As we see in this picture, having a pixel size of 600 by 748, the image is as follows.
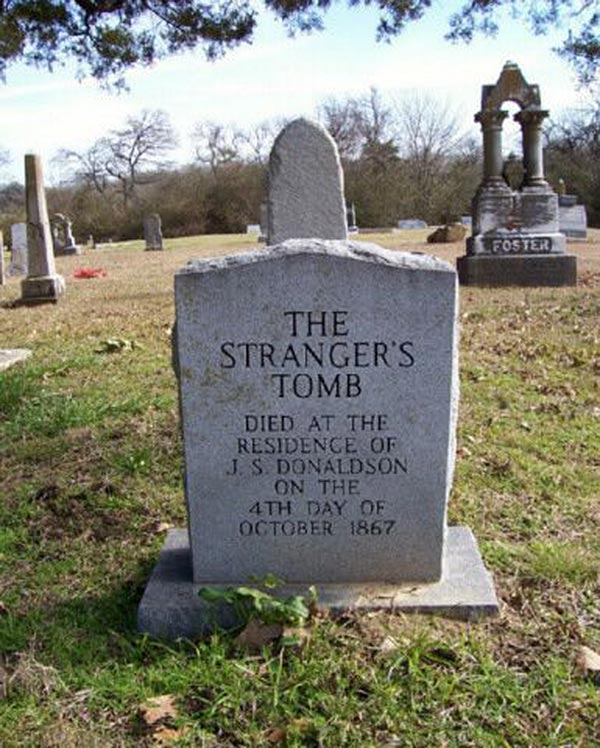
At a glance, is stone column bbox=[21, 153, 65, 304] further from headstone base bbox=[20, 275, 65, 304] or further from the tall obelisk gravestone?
the tall obelisk gravestone

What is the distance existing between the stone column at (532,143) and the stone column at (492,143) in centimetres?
32

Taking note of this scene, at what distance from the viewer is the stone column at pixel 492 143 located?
1324 cm

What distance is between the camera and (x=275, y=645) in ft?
9.23

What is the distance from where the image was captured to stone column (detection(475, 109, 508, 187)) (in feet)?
43.4

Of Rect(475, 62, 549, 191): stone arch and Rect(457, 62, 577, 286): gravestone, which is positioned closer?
Rect(457, 62, 577, 286): gravestone

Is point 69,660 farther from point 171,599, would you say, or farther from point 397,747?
point 397,747

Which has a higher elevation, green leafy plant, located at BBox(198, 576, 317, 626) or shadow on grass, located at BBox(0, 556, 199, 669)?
green leafy plant, located at BBox(198, 576, 317, 626)

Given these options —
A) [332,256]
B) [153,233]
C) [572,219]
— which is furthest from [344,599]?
[153,233]

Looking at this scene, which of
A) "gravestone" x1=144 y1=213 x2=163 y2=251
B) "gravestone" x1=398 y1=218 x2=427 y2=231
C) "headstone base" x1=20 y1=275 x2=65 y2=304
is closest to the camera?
"headstone base" x1=20 y1=275 x2=65 y2=304

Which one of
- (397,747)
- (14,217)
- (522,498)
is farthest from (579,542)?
(14,217)

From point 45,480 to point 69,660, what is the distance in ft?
6.09

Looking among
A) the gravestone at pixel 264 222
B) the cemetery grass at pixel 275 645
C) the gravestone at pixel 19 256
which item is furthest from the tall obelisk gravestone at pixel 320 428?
the gravestone at pixel 19 256

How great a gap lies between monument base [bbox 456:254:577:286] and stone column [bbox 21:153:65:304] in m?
6.40

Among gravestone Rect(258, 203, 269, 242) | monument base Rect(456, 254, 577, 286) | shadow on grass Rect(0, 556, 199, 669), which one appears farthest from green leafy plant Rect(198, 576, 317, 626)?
monument base Rect(456, 254, 577, 286)
